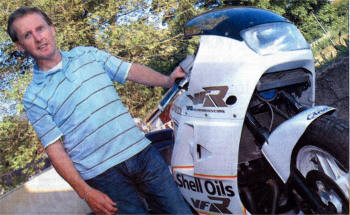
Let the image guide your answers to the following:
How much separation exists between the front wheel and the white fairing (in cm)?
31

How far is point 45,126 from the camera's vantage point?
4.61ft

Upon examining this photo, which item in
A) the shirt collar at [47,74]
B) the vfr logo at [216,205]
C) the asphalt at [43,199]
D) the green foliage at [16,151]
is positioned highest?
the shirt collar at [47,74]

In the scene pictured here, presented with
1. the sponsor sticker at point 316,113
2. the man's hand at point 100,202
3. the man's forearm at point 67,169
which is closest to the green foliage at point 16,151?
the man's forearm at point 67,169

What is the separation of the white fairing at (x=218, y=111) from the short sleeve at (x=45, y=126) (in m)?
0.61

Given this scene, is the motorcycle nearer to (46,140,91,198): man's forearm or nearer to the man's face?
(46,140,91,198): man's forearm

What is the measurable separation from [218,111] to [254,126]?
0.77 ft

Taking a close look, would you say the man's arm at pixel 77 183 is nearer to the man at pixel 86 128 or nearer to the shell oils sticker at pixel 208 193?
the man at pixel 86 128

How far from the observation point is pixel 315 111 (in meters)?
1.30

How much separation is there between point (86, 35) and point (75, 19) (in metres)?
0.70

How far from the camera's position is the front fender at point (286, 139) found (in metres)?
1.25

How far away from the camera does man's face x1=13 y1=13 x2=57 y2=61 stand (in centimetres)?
144

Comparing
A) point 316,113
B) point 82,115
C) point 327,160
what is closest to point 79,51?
point 82,115

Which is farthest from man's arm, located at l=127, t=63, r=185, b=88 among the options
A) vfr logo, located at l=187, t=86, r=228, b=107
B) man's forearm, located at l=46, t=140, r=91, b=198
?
man's forearm, located at l=46, t=140, r=91, b=198

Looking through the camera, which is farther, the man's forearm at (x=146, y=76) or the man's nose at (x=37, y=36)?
the man's forearm at (x=146, y=76)
